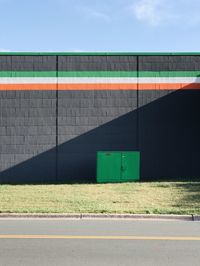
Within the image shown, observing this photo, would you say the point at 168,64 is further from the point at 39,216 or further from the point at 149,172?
the point at 39,216

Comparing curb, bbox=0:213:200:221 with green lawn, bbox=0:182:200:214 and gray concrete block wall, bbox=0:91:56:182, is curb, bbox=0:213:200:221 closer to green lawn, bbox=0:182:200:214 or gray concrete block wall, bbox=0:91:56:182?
green lawn, bbox=0:182:200:214

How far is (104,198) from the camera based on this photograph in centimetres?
1453

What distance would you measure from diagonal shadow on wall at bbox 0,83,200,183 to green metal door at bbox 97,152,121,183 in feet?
4.80

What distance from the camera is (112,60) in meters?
20.8

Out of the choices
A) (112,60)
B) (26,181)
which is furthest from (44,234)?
(112,60)

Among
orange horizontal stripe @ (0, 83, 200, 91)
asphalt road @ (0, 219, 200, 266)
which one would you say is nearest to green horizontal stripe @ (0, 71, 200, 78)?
orange horizontal stripe @ (0, 83, 200, 91)

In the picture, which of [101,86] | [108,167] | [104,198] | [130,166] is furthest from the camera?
[101,86]

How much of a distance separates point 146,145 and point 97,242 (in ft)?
40.3

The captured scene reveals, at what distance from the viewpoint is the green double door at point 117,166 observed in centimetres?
1914

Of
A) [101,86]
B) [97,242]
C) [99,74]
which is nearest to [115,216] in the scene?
[97,242]

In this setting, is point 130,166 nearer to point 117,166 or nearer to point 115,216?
point 117,166

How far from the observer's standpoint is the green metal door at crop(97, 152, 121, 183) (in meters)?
19.1

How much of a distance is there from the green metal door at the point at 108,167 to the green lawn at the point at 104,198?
0.96 m

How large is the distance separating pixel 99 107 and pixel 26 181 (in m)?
4.17
